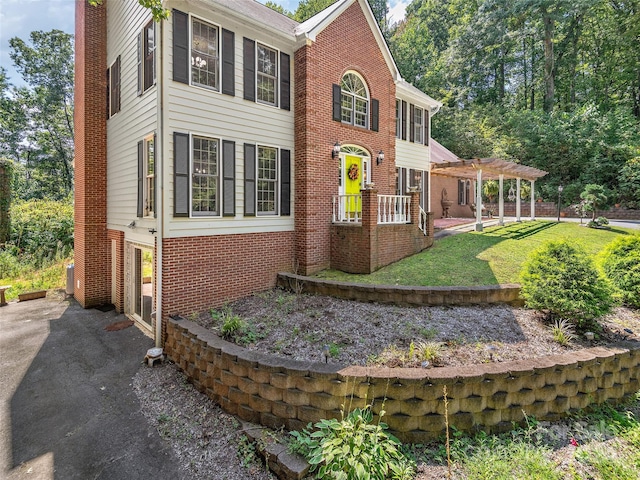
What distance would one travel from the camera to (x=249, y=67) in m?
7.68

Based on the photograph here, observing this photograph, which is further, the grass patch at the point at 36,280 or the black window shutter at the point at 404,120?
the black window shutter at the point at 404,120

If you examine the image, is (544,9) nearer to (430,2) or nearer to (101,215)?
(430,2)

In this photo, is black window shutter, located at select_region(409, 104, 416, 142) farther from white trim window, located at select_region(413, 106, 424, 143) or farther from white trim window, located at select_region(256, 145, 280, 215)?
white trim window, located at select_region(256, 145, 280, 215)

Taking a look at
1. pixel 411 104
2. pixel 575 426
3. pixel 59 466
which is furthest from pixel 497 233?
pixel 59 466

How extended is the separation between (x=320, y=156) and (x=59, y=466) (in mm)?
7882

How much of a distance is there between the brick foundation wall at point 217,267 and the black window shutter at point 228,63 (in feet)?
11.4

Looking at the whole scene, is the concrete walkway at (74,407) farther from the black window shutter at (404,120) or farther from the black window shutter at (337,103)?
the black window shutter at (404,120)

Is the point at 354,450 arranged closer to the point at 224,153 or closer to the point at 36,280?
the point at 224,153

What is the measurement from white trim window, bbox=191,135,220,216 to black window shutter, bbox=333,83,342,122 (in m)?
3.88

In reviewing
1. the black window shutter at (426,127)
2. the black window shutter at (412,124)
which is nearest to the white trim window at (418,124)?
the black window shutter at (412,124)

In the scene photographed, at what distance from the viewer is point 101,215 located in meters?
9.47

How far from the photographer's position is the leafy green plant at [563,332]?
5262 mm

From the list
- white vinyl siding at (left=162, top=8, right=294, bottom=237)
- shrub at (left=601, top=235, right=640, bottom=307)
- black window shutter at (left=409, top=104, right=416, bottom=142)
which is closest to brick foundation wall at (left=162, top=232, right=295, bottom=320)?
white vinyl siding at (left=162, top=8, right=294, bottom=237)

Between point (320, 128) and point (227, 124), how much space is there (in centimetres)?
274
